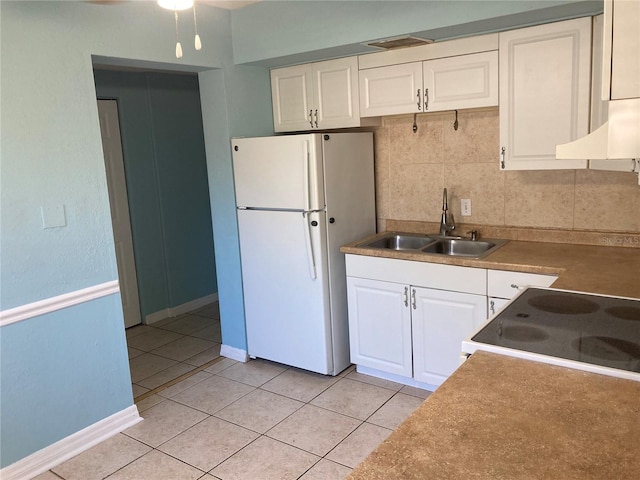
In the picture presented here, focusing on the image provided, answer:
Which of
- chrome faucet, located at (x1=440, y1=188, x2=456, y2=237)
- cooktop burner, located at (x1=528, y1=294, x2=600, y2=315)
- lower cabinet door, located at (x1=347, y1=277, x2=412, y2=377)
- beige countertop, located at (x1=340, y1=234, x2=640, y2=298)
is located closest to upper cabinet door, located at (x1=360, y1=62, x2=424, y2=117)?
chrome faucet, located at (x1=440, y1=188, x2=456, y2=237)

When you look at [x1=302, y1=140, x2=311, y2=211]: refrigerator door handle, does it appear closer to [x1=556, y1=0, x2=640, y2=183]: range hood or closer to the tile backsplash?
the tile backsplash

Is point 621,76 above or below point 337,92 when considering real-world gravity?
below

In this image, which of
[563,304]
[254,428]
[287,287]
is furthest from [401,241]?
[563,304]

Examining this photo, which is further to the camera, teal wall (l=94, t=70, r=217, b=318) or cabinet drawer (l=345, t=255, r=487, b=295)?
teal wall (l=94, t=70, r=217, b=318)

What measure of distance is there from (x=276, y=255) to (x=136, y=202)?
1829mm

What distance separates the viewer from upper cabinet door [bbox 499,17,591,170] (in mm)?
2594

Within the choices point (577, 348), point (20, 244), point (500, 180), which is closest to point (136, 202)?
point (20, 244)

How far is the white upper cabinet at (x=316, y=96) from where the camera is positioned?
134 inches

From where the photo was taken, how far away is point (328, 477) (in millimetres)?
2451

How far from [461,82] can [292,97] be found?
4.07ft

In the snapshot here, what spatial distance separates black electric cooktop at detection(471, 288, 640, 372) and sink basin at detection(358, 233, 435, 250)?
4.62ft

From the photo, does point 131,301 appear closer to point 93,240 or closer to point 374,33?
point 93,240

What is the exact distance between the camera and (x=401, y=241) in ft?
11.8

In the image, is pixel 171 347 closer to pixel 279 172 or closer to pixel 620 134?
pixel 279 172
